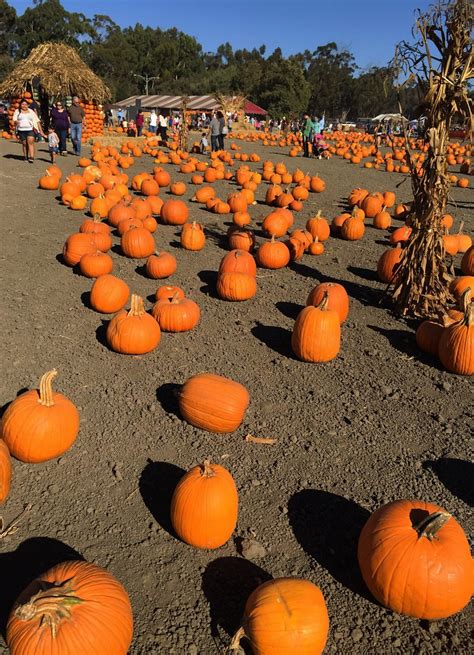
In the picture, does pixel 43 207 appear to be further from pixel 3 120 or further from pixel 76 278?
pixel 3 120

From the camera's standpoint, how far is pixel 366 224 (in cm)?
1063

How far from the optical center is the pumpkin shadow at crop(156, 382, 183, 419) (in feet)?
13.6

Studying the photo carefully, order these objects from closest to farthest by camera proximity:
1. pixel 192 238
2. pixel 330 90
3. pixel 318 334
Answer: pixel 318 334
pixel 192 238
pixel 330 90

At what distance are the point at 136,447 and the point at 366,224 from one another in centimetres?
861

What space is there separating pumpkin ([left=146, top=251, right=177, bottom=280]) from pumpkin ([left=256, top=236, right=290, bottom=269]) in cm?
153

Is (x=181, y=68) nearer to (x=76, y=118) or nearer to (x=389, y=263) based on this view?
(x=76, y=118)

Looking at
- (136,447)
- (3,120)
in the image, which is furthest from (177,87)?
(136,447)

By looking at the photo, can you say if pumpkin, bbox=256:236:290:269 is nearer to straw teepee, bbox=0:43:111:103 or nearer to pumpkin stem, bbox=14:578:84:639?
pumpkin stem, bbox=14:578:84:639

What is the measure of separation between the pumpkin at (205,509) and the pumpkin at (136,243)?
5205 mm

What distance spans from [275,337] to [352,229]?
444 cm

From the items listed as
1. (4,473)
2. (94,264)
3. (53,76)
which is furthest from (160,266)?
(53,76)

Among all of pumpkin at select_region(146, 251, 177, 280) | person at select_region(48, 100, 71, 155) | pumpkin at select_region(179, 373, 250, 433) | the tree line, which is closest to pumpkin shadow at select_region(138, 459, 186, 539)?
pumpkin at select_region(179, 373, 250, 433)

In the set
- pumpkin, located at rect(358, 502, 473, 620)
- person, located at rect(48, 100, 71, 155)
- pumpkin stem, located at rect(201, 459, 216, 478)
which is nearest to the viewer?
pumpkin, located at rect(358, 502, 473, 620)

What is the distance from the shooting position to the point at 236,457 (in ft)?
12.1
